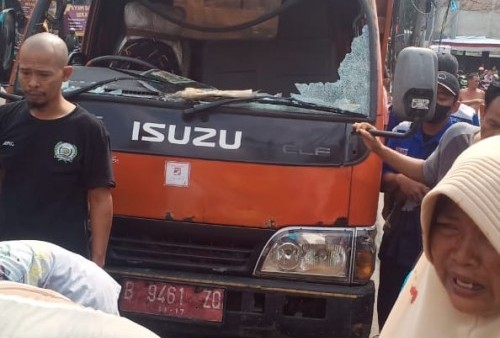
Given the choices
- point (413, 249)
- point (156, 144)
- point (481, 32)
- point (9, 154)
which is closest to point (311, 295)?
point (413, 249)

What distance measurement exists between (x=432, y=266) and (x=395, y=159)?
177 centimetres

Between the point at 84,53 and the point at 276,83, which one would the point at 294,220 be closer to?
the point at 276,83

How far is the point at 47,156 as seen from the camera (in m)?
2.90

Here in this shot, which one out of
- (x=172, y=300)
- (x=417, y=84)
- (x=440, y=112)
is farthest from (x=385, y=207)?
(x=172, y=300)

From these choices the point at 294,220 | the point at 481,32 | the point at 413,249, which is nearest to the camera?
the point at 294,220

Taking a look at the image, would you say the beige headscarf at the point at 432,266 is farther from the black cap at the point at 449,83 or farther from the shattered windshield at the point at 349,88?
the black cap at the point at 449,83

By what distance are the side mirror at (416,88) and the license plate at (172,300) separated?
1095mm

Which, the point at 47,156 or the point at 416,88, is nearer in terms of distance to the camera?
the point at 47,156

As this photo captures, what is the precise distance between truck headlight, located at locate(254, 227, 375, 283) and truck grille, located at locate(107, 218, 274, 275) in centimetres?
8

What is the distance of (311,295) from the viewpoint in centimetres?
343

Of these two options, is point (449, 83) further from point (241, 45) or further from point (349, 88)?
point (241, 45)

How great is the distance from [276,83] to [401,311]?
288 cm

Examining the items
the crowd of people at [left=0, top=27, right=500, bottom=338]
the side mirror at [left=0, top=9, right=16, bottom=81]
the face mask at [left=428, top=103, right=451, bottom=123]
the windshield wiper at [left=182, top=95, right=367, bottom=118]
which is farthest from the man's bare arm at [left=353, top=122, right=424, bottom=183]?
the side mirror at [left=0, top=9, right=16, bottom=81]

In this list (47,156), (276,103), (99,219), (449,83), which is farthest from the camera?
(449,83)
